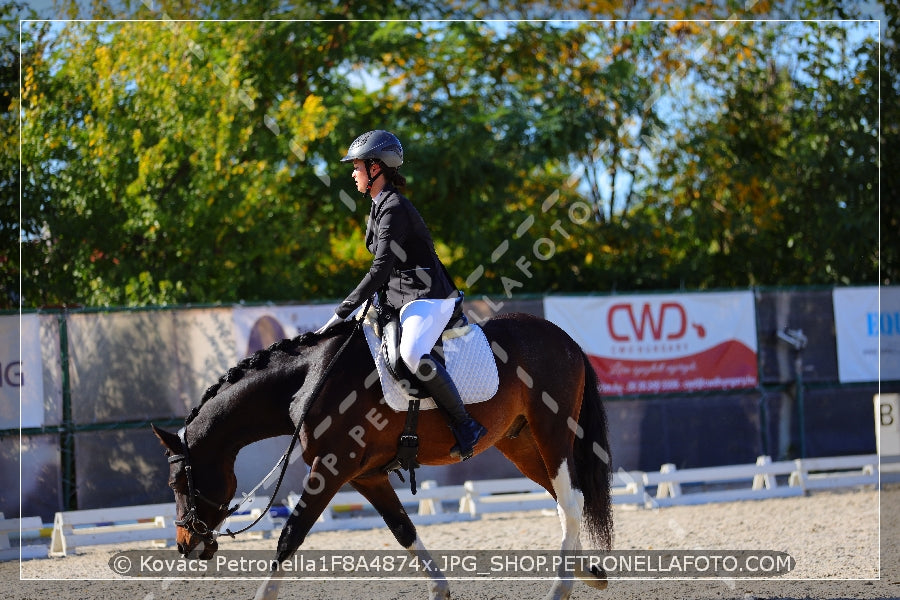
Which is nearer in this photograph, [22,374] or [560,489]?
[560,489]

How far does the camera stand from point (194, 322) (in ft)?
32.3

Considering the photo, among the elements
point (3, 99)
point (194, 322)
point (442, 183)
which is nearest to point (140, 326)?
point (194, 322)

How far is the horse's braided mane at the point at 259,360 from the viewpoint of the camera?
5188 mm

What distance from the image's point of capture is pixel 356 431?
4.95m

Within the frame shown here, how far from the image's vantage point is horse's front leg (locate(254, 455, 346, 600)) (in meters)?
4.68

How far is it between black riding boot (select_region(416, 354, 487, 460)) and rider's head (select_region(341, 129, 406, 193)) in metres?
1.03

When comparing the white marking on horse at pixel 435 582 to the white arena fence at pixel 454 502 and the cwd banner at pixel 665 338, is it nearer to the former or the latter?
the white arena fence at pixel 454 502

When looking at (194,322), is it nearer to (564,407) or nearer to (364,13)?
(564,407)

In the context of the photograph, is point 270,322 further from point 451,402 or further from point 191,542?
point 451,402

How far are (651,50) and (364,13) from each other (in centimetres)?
497

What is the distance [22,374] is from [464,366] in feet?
18.9

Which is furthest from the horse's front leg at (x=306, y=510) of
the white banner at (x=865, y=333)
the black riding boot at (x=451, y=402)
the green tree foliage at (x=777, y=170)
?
the green tree foliage at (x=777, y=170)

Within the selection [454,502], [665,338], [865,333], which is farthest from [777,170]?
[454,502]

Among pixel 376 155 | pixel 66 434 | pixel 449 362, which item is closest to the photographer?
pixel 376 155
